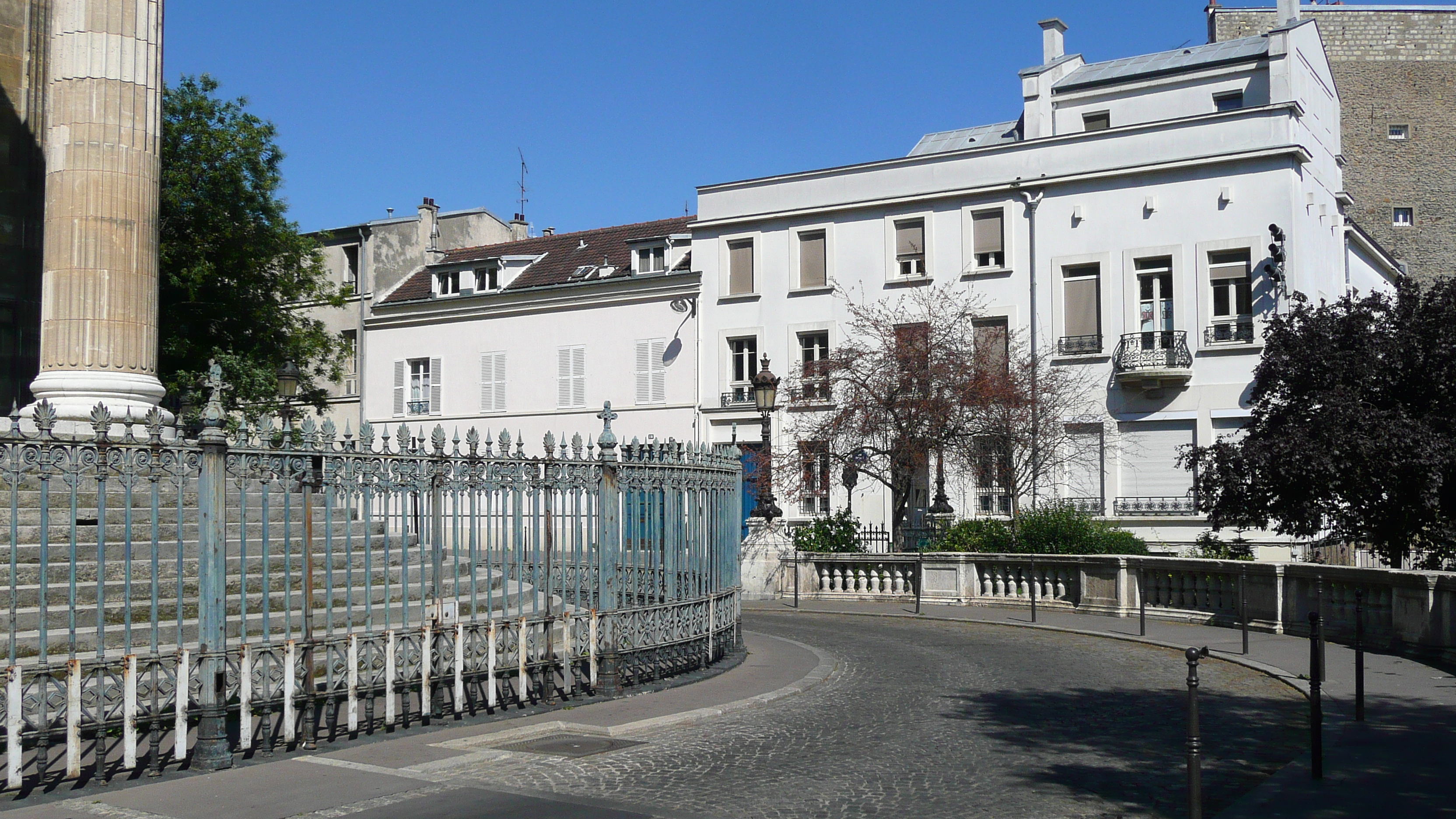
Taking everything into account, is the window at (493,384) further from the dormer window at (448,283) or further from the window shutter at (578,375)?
the dormer window at (448,283)

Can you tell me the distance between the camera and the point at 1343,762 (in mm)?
8664

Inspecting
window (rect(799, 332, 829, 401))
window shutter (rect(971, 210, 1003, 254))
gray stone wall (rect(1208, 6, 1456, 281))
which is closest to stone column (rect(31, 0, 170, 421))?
window (rect(799, 332, 829, 401))

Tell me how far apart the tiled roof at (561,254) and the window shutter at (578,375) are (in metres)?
2.40

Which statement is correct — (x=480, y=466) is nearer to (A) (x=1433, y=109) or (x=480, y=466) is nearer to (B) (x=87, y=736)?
(B) (x=87, y=736)

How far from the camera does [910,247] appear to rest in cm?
3794

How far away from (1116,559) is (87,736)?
1672 cm

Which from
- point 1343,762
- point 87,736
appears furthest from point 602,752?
point 1343,762

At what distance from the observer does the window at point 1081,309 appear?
3491cm

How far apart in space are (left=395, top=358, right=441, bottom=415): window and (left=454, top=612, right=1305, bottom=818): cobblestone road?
32.2 metres

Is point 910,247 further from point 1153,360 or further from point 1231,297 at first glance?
point 1231,297

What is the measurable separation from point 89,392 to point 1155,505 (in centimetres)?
2661

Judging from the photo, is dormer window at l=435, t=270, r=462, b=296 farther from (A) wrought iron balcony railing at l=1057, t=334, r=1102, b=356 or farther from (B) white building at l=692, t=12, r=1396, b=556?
(A) wrought iron balcony railing at l=1057, t=334, r=1102, b=356

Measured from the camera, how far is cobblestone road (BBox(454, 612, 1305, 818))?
784cm

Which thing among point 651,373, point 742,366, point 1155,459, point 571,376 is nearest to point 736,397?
point 742,366
